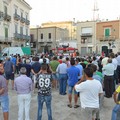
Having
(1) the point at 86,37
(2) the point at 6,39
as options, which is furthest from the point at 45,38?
(2) the point at 6,39

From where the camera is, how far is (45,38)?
4997 cm

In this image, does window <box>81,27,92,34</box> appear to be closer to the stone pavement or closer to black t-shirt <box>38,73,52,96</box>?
the stone pavement

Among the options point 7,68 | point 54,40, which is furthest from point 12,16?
point 7,68

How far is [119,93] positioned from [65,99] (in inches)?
165

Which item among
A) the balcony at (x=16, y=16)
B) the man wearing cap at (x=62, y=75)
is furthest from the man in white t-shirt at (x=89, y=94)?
the balcony at (x=16, y=16)

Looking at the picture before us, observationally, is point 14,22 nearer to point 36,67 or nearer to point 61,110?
point 36,67

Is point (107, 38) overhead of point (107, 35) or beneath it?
beneath

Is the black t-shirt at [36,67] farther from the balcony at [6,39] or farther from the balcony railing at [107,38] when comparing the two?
the balcony railing at [107,38]

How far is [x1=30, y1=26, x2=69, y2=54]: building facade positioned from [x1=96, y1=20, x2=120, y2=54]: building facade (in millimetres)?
10470

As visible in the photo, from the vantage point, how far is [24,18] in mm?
38875

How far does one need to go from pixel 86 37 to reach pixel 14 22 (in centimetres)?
1523

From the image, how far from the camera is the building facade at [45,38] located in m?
48.9

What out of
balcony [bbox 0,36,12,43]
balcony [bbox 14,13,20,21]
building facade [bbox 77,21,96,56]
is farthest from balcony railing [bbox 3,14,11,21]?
building facade [bbox 77,21,96,56]

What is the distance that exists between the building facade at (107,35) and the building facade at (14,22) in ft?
46.1
